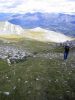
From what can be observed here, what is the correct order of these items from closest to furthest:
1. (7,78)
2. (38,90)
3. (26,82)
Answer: (38,90) < (26,82) < (7,78)

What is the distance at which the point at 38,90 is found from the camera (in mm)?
30516

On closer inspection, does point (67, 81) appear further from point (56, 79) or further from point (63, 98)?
point (63, 98)

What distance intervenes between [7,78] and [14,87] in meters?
4.41

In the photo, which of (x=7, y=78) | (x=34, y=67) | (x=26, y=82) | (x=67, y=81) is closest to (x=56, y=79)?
(x=67, y=81)

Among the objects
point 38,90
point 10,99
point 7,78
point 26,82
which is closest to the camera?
point 10,99

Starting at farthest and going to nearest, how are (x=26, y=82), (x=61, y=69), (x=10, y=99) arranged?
1. (x=61, y=69)
2. (x=26, y=82)
3. (x=10, y=99)

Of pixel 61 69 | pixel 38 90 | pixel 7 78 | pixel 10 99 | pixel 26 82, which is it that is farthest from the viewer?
pixel 61 69

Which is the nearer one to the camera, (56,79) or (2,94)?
(2,94)

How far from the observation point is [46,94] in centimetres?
2939

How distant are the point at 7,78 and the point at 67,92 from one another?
29.4 feet

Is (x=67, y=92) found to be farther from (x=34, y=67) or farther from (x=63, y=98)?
(x=34, y=67)

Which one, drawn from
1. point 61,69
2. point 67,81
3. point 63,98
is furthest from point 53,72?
point 63,98

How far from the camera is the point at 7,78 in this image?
117 feet

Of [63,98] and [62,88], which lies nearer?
[63,98]
